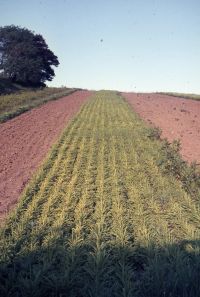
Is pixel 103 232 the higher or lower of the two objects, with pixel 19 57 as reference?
lower

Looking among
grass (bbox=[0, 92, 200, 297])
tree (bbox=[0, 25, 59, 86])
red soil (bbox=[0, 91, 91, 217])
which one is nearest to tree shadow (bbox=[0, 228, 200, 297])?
grass (bbox=[0, 92, 200, 297])

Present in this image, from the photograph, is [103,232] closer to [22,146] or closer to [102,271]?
[102,271]

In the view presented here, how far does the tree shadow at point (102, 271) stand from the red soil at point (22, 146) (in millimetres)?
2984

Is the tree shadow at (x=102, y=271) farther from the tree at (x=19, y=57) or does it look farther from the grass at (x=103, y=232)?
the tree at (x=19, y=57)

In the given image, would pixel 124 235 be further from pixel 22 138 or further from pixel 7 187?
pixel 22 138

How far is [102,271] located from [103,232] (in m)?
1.70

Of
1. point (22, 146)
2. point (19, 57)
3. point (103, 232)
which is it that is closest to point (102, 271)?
point (103, 232)

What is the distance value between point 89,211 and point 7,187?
353 centimetres

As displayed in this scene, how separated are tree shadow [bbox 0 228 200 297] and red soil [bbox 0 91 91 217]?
117 inches

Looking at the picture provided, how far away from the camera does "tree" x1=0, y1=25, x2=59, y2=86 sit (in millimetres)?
65375

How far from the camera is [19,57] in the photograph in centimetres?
6581

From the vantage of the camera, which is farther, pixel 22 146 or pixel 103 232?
pixel 22 146

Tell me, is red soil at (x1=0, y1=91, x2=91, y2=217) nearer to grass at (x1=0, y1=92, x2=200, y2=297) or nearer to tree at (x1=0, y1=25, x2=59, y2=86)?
grass at (x1=0, y1=92, x2=200, y2=297)

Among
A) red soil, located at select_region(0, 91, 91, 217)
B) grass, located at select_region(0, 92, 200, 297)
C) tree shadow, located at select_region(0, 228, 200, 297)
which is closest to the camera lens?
tree shadow, located at select_region(0, 228, 200, 297)
